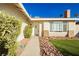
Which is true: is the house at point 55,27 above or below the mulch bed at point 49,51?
above

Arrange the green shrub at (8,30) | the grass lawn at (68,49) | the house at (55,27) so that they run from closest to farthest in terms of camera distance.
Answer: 1. the green shrub at (8,30)
2. the grass lawn at (68,49)
3. the house at (55,27)

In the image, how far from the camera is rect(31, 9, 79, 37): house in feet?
80.5

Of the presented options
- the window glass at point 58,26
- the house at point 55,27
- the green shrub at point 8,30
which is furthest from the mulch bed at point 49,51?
the window glass at point 58,26

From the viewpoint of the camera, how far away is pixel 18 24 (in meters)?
7.50

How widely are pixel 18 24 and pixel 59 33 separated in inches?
699

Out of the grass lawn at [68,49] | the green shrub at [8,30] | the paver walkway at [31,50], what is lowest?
the grass lawn at [68,49]

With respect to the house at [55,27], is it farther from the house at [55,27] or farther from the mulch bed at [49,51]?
the mulch bed at [49,51]

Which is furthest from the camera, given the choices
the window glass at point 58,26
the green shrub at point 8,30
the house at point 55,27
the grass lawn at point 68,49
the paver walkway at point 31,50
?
the window glass at point 58,26

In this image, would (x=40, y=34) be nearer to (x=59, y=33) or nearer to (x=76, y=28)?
(x=59, y=33)

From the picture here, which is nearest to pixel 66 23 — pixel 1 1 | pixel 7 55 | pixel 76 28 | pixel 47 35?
pixel 76 28

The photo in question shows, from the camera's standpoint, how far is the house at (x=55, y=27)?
24531 millimetres

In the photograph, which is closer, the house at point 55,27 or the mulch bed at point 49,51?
the mulch bed at point 49,51

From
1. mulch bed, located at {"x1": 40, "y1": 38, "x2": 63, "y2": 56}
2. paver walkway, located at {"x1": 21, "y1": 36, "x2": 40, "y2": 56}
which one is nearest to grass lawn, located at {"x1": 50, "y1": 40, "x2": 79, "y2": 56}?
mulch bed, located at {"x1": 40, "y1": 38, "x2": 63, "y2": 56}

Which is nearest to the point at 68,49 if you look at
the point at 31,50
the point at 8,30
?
the point at 31,50
